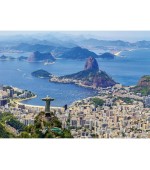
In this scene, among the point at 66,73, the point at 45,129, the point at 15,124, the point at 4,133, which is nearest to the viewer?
the point at 45,129

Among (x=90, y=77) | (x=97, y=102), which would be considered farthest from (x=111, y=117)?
(x=90, y=77)

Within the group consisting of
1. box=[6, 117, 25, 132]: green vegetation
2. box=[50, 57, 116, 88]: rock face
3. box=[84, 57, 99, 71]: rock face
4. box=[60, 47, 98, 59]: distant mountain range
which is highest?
box=[60, 47, 98, 59]: distant mountain range

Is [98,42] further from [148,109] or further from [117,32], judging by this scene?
[148,109]

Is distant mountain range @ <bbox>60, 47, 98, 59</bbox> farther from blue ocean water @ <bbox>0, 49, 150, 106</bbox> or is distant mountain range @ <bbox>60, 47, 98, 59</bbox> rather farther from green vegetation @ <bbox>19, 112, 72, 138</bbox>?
green vegetation @ <bbox>19, 112, 72, 138</bbox>

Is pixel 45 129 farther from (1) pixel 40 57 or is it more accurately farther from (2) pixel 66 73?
(1) pixel 40 57

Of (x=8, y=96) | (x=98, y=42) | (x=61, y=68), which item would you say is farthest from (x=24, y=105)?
(x=98, y=42)

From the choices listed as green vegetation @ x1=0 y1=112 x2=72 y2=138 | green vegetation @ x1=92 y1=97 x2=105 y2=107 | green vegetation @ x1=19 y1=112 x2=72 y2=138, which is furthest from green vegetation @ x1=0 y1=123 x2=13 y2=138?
green vegetation @ x1=92 y1=97 x2=105 y2=107
